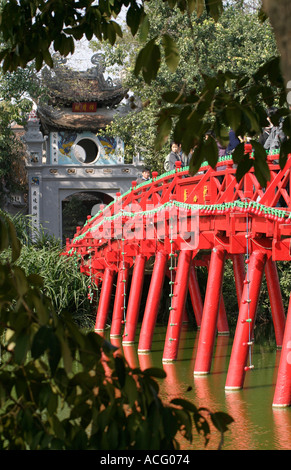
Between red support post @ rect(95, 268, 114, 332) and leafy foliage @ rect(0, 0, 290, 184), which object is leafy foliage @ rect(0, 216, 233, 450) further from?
red support post @ rect(95, 268, 114, 332)

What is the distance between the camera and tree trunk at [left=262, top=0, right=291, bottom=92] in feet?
6.68

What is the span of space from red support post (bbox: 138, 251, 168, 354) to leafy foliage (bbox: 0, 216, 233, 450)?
1032cm

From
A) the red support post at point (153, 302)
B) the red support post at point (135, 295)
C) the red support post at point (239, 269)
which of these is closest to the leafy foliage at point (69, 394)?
the red support post at point (153, 302)

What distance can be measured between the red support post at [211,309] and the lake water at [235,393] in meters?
0.38

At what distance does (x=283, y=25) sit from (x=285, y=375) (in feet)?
21.5

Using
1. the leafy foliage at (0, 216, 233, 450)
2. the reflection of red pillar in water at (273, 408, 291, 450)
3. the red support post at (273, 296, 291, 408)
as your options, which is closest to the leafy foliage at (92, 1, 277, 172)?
the red support post at (273, 296, 291, 408)

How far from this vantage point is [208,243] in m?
10.9

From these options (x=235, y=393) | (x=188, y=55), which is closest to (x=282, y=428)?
(x=235, y=393)

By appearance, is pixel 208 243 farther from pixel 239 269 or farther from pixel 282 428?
pixel 282 428

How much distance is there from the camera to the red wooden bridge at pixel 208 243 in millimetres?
8992

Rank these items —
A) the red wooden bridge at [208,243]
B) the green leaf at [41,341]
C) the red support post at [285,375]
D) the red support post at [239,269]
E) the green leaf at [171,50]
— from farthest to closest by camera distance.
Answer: the red support post at [239,269]
the red wooden bridge at [208,243]
the red support post at [285,375]
the green leaf at [171,50]
the green leaf at [41,341]

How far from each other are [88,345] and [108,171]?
27128 millimetres

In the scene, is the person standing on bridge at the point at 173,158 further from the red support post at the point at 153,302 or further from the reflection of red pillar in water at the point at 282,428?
the reflection of red pillar in water at the point at 282,428

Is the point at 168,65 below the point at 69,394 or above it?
above
